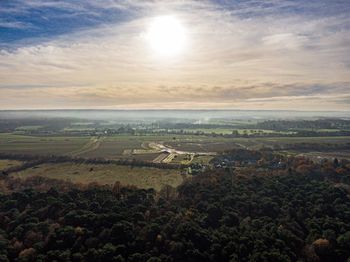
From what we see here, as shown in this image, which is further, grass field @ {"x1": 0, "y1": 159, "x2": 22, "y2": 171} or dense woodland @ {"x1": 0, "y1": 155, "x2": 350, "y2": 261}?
grass field @ {"x1": 0, "y1": 159, "x2": 22, "y2": 171}

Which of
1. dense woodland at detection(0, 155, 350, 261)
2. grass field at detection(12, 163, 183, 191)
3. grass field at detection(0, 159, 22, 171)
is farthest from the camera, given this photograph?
grass field at detection(0, 159, 22, 171)

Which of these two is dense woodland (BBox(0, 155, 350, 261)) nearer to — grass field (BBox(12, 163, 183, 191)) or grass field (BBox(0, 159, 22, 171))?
grass field (BBox(12, 163, 183, 191))

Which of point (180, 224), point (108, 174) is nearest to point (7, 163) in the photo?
point (108, 174)

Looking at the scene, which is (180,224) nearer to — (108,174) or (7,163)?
(108,174)

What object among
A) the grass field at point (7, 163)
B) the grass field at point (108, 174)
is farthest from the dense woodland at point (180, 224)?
the grass field at point (7, 163)

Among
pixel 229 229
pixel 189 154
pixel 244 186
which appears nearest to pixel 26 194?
pixel 229 229

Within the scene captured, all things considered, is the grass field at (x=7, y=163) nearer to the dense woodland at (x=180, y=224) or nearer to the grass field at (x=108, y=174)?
the grass field at (x=108, y=174)

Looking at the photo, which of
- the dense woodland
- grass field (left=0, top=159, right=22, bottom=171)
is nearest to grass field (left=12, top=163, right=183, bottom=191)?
grass field (left=0, top=159, right=22, bottom=171)
